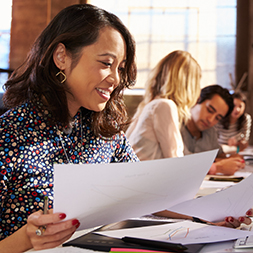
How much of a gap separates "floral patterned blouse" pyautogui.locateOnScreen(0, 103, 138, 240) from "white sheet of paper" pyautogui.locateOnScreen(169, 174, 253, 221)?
0.37m

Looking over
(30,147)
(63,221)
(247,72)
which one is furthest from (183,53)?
(247,72)

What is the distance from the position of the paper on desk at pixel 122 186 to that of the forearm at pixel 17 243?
131 millimetres

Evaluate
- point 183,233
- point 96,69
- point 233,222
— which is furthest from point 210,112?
point 183,233

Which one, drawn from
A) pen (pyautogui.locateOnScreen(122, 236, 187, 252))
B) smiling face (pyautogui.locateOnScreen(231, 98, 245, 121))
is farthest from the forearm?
smiling face (pyautogui.locateOnScreen(231, 98, 245, 121))

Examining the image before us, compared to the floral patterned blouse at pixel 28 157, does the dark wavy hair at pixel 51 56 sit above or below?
above

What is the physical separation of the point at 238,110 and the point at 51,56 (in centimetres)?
362

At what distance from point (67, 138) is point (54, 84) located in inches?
6.6

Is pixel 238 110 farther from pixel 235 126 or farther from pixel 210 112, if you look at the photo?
pixel 210 112

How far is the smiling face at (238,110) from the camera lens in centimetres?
434

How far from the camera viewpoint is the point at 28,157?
958 mm

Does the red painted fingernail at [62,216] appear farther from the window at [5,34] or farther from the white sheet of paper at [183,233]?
the window at [5,34]

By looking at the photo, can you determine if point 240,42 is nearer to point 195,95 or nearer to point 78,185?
point 195,95

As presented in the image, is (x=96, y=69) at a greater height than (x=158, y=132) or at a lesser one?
greater

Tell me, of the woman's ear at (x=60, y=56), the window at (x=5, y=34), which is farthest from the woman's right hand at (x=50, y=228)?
the window at (x=5, y=34)
